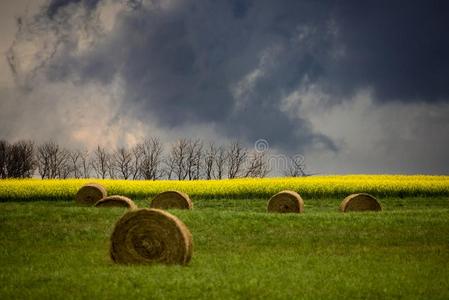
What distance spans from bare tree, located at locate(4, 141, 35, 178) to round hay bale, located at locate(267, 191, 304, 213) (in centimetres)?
5921

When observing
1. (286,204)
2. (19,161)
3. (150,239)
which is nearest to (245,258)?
(150,239)

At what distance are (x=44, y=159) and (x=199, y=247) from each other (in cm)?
7133

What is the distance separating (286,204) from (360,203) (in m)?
4.07

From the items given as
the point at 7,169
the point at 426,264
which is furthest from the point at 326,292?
the point at 7,169

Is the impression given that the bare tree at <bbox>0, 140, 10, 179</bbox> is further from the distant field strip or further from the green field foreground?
the green field foreground

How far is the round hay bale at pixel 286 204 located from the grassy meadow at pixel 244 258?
15.9 feet

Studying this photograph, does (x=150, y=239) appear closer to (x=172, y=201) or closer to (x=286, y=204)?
(x=286, y=204)

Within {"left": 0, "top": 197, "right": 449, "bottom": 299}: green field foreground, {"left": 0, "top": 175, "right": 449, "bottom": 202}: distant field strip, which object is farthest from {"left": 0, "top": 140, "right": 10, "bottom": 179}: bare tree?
{"left": 0, "top": 197, "right": 449, "bottom": 299}: green field foreground

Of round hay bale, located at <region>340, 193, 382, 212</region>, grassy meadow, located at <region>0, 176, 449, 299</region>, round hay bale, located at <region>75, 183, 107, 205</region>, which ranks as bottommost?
grassy meadow, located at <region>0, 176, 449, 299</region>

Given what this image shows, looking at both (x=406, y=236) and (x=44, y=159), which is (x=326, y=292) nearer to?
(x=406, y=236)

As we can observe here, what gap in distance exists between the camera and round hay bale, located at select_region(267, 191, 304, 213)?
115 feet

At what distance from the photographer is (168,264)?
672 inches

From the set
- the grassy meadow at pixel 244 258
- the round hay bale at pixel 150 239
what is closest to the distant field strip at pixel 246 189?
the grassy meadow at pixel 244 258

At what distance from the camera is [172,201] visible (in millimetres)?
36469
